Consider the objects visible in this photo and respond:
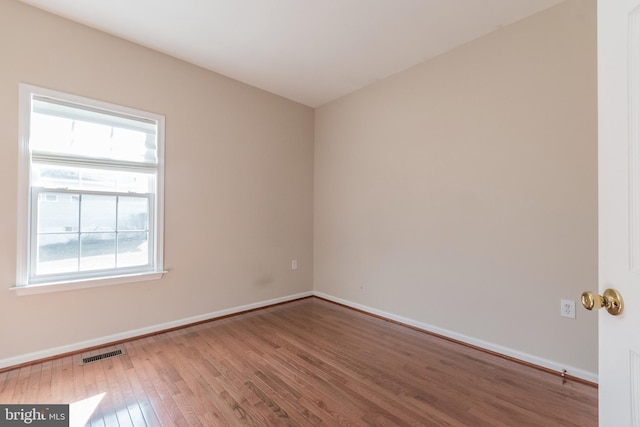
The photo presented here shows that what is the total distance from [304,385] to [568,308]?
6.50ft

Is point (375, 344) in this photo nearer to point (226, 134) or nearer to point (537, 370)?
point (537, 370)

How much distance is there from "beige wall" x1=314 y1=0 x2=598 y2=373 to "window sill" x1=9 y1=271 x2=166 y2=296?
227 centimetres

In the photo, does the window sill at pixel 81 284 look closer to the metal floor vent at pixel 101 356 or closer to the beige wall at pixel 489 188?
the metal floor vent at pixel 101 356

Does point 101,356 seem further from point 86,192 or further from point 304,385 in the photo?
point 304,385

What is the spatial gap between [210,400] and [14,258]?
184 cm

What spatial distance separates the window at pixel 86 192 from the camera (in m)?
2.25

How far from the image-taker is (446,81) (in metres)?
2.77

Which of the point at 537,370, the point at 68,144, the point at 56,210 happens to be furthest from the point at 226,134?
the point at 537,370

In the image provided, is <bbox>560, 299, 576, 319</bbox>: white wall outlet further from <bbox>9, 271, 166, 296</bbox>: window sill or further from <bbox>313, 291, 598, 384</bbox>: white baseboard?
<bbox>9, 271, 166, 296</bbox>: window sill

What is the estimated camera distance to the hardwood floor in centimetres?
168

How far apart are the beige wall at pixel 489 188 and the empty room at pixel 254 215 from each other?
16 millimetres
